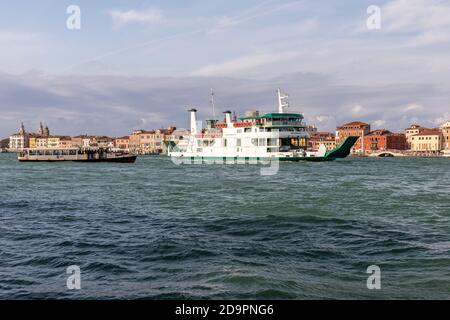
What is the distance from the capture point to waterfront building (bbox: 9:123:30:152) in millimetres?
181113

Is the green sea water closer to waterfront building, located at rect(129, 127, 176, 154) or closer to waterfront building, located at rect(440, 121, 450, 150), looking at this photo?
waterfront building, located at rect(440, 121, 450, 150)

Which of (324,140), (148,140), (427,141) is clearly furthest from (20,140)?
(427,141)

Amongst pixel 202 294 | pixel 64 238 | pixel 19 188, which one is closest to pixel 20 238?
pixel 64 238

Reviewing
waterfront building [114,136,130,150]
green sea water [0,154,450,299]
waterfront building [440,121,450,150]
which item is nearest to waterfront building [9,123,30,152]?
Answer: waterfront building [114,136,130,150]

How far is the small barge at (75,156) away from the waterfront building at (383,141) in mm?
88339

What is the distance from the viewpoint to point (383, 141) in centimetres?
13638

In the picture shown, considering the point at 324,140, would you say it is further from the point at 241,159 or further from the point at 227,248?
the point at 227,248

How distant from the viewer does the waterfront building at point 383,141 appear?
136 m

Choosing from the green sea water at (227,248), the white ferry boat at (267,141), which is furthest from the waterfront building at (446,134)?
the green sea water at (227,248)

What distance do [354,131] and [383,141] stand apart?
9.09 m

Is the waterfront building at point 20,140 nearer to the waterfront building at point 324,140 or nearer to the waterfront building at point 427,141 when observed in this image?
the waterfront building at point 324,140

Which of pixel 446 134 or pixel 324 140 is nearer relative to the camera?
pixel 446 134

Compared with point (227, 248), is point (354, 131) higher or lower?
higher

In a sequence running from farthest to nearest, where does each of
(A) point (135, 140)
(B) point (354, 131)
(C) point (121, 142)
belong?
(C) point (121, 142)
(A) point (135, 140)
(B) point (354, 131)
